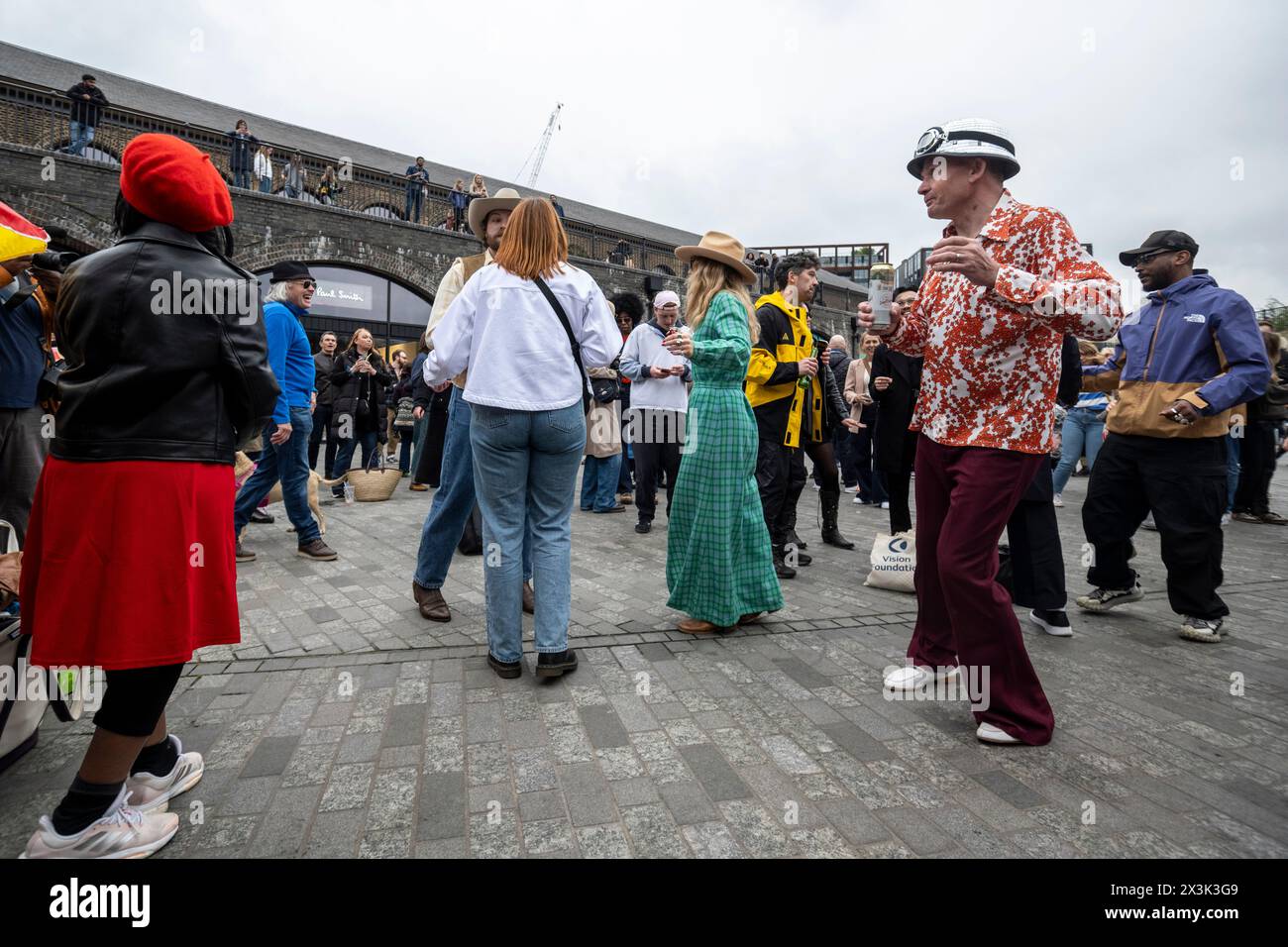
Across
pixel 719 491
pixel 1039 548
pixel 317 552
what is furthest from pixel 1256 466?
pixel 317 552

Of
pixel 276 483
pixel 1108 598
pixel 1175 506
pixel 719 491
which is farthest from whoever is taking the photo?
pixel 276 483

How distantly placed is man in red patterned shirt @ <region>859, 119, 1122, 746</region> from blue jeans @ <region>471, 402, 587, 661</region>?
1.42 meters

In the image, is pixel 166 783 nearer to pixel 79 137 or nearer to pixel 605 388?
pixel 605 388

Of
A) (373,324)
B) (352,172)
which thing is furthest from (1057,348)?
(352,172)

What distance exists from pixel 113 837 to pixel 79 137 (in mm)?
19887

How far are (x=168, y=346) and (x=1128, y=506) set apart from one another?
4.91 m

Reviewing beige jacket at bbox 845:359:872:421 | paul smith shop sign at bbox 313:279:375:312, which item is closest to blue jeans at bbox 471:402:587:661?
beige jacket at bbox 845:359:872:421

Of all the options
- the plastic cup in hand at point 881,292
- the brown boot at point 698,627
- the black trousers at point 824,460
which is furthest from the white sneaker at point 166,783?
the black trousers at point 824,460

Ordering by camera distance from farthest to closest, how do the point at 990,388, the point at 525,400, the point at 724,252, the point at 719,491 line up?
the point at 724,252 → the point at 719,491 → the point at 525,400 → the point at 990,388

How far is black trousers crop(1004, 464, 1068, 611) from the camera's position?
3918 mm

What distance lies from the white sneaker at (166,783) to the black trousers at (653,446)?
476cm

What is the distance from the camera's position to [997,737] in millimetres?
2527

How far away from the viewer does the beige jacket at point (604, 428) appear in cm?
784
